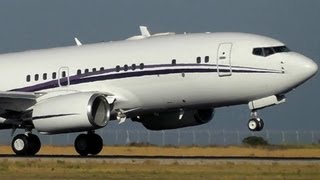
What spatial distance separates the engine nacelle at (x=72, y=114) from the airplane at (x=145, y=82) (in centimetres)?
4

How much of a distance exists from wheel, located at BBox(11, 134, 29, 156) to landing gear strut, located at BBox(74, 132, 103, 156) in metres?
3.05

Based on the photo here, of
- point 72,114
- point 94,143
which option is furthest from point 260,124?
point 94,143

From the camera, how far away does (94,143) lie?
53812 millimetres

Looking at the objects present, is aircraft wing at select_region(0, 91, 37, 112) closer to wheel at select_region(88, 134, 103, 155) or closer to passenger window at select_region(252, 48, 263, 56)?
wheel at select_region(88, 134, 103, 155)

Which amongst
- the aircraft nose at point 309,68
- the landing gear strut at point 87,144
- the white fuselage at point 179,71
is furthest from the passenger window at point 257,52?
the landing gear strut at point 87,144

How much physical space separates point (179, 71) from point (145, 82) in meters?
1.80

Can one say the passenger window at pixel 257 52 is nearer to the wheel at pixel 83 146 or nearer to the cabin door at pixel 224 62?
the cabin door at pixel 224 62

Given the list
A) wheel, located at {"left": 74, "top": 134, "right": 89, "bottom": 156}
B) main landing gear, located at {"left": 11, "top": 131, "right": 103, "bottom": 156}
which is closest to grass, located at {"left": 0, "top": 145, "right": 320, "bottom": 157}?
main landing gear, located at {"left": 11, "top": 131, "right": 103, "bottom": 156}

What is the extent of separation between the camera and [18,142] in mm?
51438

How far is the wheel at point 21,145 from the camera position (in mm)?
51344

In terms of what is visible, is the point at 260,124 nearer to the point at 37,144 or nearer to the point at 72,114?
the point at 72,114

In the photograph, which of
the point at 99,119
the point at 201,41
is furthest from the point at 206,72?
the point at 99,119

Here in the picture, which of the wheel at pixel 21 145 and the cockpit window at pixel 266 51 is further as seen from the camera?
the wheel at pixel 21 145

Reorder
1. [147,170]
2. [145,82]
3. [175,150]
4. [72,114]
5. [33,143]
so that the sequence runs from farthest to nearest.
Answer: [175,150] → [33,143] → [145,82] → [72,114] → [147,170]
